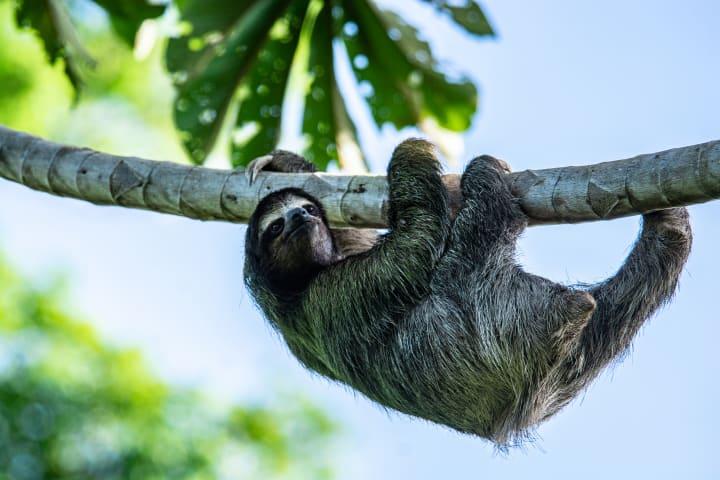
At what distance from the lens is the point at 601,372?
851cm

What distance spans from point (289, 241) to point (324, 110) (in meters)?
2.66

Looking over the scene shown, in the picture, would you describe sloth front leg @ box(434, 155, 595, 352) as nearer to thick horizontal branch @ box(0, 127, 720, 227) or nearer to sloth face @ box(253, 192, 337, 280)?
thick horizontal branch @ box(0, 127, 720, 227)

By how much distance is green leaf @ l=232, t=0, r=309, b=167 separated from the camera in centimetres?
1079

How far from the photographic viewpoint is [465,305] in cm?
802

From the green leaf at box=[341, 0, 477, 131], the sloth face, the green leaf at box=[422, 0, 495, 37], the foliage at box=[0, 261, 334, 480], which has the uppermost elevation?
the green leaf at box=[422, 0, 495, 37]

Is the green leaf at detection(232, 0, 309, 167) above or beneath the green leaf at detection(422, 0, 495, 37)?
beneath

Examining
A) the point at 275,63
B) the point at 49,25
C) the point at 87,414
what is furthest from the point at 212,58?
the point at 87,414

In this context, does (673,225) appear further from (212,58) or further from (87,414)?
(87,414)

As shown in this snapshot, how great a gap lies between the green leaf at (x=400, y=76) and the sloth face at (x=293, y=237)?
2.56 meters

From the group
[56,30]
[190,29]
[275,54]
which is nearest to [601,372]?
[275,54]

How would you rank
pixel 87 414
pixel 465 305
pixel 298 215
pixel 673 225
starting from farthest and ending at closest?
pixel 87 414 → pixel 298 215 → pixel 673 225 → pixel 465 305

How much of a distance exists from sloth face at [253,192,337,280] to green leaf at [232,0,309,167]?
207 cm

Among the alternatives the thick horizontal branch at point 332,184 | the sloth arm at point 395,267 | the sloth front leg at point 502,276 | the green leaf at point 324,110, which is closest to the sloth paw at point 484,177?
the sloth front leg at point 502,276

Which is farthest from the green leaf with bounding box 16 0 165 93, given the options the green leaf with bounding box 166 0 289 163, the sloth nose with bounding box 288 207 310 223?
the sloth nose with bounding box 288 207 310 223
